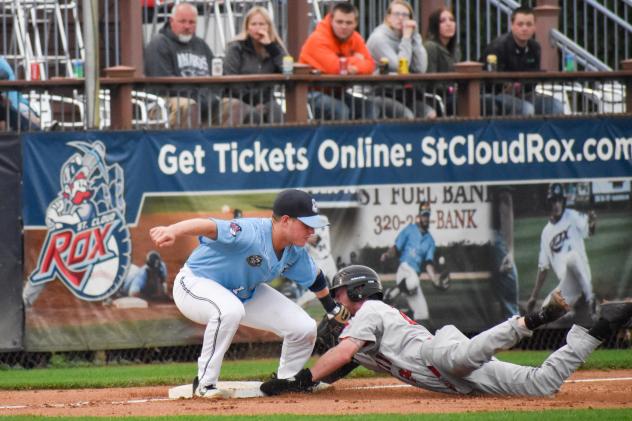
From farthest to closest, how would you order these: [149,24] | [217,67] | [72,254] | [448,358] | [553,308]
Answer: [149,24] < [217,67] < [72,254] < [448,358] < [553,308]

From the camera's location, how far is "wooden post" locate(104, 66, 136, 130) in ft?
42.3

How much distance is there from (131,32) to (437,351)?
6.61 metres

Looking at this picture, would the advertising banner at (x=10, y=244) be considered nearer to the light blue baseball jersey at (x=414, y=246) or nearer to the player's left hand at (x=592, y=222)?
the light blue baseball jersey at (x=414, y=246)

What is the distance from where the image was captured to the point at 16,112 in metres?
12.9

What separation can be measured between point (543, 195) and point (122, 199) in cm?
431

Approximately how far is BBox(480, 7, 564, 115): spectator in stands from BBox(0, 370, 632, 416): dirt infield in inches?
155

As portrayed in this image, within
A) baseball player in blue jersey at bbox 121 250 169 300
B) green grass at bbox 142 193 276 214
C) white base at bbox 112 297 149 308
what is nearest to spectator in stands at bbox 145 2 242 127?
green grass at bbox 142 193 276 214

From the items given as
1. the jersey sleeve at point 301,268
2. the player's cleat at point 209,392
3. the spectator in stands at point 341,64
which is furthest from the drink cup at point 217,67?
the player's cleat at point 209,392

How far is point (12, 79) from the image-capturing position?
42.8 feet

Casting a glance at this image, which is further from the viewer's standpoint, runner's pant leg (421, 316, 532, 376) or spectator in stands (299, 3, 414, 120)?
spectator in stands (299, 3, 414, 120)

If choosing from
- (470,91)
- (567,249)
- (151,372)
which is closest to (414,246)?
(567,249)

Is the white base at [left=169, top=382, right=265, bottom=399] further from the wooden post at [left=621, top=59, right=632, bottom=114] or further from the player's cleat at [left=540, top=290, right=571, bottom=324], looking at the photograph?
the wooden post at [left=621, top=59, right=632, bottom=114]

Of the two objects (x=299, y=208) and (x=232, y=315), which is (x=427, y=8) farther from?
(x=232, y=315)

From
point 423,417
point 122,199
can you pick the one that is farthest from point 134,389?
point 423,417
